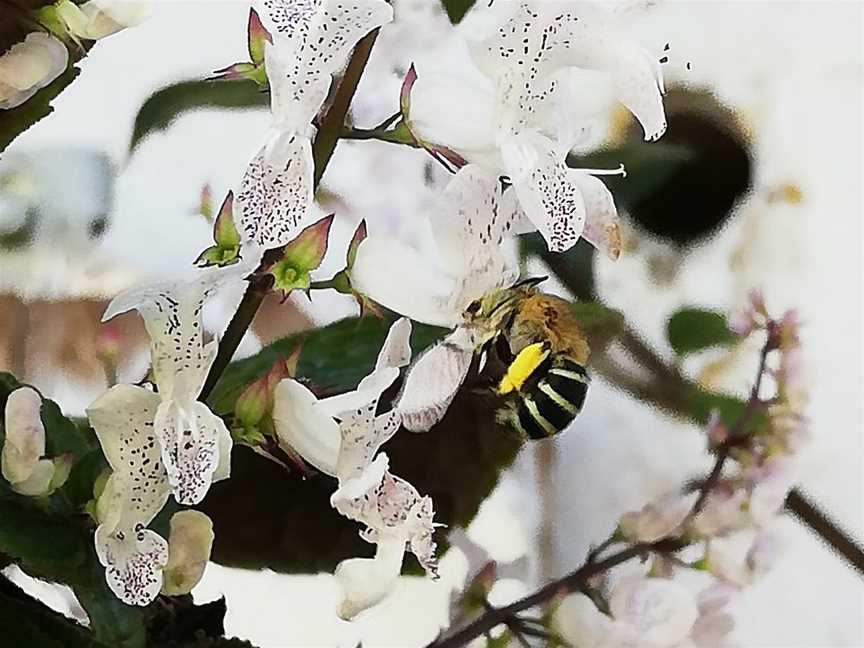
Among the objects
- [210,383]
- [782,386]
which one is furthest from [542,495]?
[210,383]

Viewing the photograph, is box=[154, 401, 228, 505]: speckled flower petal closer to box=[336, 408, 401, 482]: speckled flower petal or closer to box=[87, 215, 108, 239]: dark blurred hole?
box=[336, 408, 401, 482]: speckled flower petal

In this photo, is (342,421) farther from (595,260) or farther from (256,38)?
(595,260)

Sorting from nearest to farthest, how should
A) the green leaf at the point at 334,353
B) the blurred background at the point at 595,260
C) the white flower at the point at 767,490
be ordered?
1. the green leaf at the point at 334,353
2. the white flower at the point at 767,490
3. the blurred background at the point at 595,260

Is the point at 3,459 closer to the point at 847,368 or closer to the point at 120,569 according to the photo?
the point at 120,569

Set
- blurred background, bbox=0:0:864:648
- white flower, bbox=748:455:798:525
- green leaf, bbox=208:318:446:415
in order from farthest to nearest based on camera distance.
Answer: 1. blurred background, bbox=0:0:864:648
2. white flower, bbox=748:455:798:525
3. green leaf, bbox=208:318:446:415

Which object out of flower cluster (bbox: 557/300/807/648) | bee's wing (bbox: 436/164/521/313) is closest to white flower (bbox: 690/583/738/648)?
flower cluster (bbox: 557/300/807/648)

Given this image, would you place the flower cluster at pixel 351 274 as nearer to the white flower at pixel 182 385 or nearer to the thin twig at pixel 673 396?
the white flower at pixel 182 385

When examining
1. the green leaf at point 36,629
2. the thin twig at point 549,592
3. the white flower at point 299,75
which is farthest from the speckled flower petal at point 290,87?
the thin twig at point 549,592
